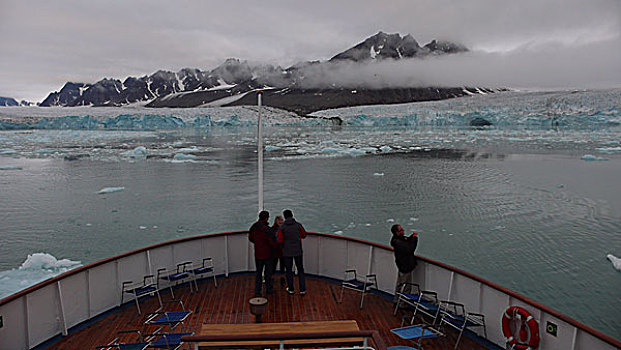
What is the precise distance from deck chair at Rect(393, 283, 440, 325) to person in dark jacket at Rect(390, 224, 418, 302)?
0.07 m

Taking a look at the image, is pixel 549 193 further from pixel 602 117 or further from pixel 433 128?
pixel 433 128

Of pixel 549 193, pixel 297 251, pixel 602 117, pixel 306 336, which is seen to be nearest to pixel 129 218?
pixel 297 251

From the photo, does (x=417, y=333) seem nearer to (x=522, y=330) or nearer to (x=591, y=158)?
(x=522, y=330)

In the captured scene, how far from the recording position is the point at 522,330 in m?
4.12

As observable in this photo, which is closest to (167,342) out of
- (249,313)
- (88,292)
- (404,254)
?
(249,313)

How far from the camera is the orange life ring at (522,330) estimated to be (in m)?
4.03

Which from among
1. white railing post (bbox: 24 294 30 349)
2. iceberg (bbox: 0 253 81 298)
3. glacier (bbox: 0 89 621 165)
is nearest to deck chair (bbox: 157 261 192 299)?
white railing post (bbox: 24 294 30 349)

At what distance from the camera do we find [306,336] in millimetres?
2795

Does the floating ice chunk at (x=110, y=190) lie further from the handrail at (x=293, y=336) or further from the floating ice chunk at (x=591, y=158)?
the floating ice chunk at (x=591, y=158)

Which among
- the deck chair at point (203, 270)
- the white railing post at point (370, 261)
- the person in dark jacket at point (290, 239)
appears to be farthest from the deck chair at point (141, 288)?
the white railing post at point (370, 261)

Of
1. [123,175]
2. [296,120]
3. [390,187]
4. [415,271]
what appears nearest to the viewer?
[415,271]

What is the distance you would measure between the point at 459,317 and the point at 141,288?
4.03 meters

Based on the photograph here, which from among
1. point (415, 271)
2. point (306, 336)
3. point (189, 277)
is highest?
point (306, 336)

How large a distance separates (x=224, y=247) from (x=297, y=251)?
1.45 metres
